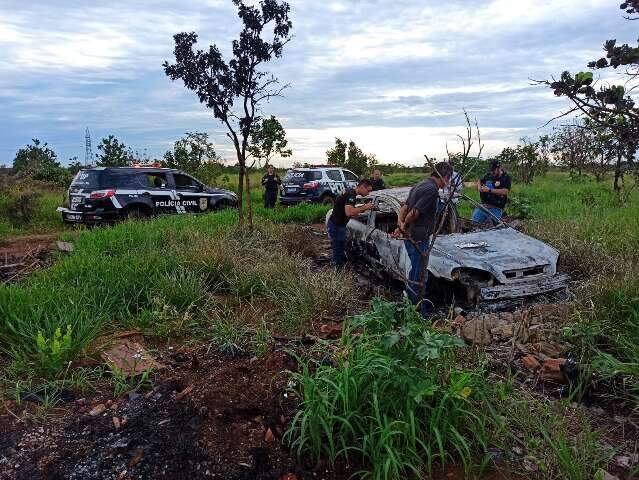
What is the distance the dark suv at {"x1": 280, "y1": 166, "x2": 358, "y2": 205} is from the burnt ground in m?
12.0

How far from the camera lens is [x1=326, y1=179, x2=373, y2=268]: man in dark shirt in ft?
24.7

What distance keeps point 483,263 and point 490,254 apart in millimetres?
275

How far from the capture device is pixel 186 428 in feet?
10.3

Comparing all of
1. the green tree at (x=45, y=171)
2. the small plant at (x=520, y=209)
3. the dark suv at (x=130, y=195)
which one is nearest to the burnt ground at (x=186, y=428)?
the dark suv at (x=130, y=195)

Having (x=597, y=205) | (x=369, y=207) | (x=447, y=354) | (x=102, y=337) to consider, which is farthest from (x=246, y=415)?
(x=597, y=205)

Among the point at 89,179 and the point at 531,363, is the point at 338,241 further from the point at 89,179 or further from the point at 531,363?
the point at 89,179

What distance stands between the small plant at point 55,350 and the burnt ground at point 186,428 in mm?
309

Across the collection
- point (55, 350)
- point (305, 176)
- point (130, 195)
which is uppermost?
point (305, 176)

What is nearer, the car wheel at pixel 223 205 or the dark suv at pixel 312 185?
the car wheel at pixel 223 205

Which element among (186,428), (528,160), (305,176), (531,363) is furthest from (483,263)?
(528,160)

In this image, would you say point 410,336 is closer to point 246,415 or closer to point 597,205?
point 246,415

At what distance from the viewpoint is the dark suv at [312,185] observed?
15.9 metres

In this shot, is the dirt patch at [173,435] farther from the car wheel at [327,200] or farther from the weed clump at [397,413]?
the car wheel at [327,200]

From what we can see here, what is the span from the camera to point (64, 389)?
3.76m
